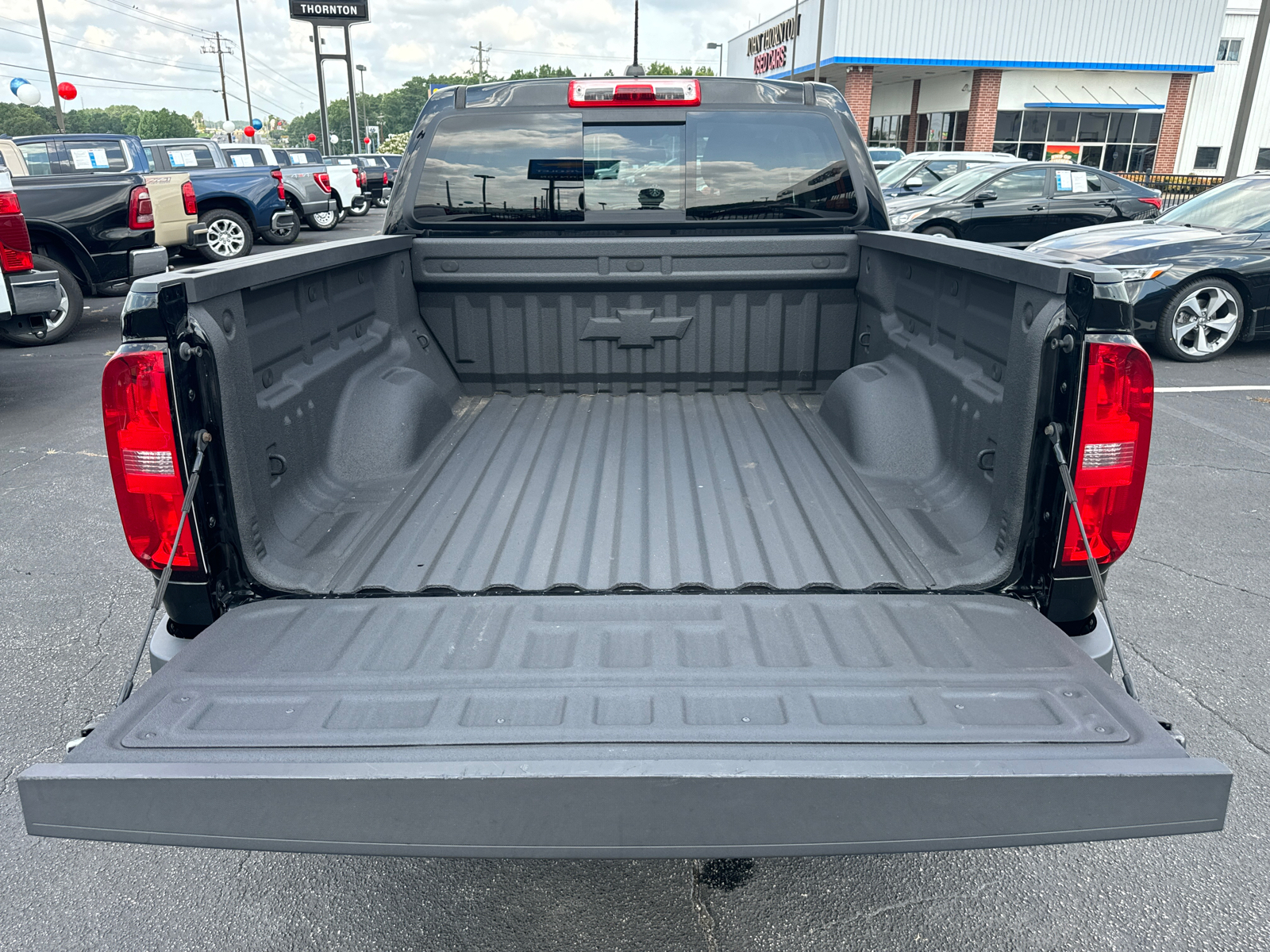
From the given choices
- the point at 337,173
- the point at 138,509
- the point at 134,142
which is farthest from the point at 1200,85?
the point at 138,509

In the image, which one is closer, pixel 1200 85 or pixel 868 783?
pixel 868 783

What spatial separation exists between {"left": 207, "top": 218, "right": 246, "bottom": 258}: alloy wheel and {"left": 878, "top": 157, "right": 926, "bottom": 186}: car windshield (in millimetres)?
10906

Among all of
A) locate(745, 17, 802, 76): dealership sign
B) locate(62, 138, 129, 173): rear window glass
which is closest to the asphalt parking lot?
locate(62, 138, 129, 173): rear window glass

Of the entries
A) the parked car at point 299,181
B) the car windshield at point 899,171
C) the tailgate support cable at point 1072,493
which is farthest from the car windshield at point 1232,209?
the parked car at point 299,181

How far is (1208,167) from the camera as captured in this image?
3409 centimetres

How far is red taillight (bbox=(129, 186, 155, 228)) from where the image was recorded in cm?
960

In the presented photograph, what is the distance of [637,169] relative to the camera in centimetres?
391

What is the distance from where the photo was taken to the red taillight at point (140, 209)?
31.5ft

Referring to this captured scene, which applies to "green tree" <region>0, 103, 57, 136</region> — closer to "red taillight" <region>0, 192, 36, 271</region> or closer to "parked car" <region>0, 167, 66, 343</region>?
"parked car" <region>0, 167, 66, 343</region>

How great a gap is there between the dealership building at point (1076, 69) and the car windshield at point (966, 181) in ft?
61.1

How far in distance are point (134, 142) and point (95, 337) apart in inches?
107

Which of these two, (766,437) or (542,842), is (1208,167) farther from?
(542,842)

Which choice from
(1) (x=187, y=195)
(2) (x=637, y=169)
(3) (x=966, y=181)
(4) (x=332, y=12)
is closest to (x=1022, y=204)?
(3) (x=966, y=181)

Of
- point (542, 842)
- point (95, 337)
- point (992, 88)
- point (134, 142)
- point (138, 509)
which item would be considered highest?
point (992, 88)
